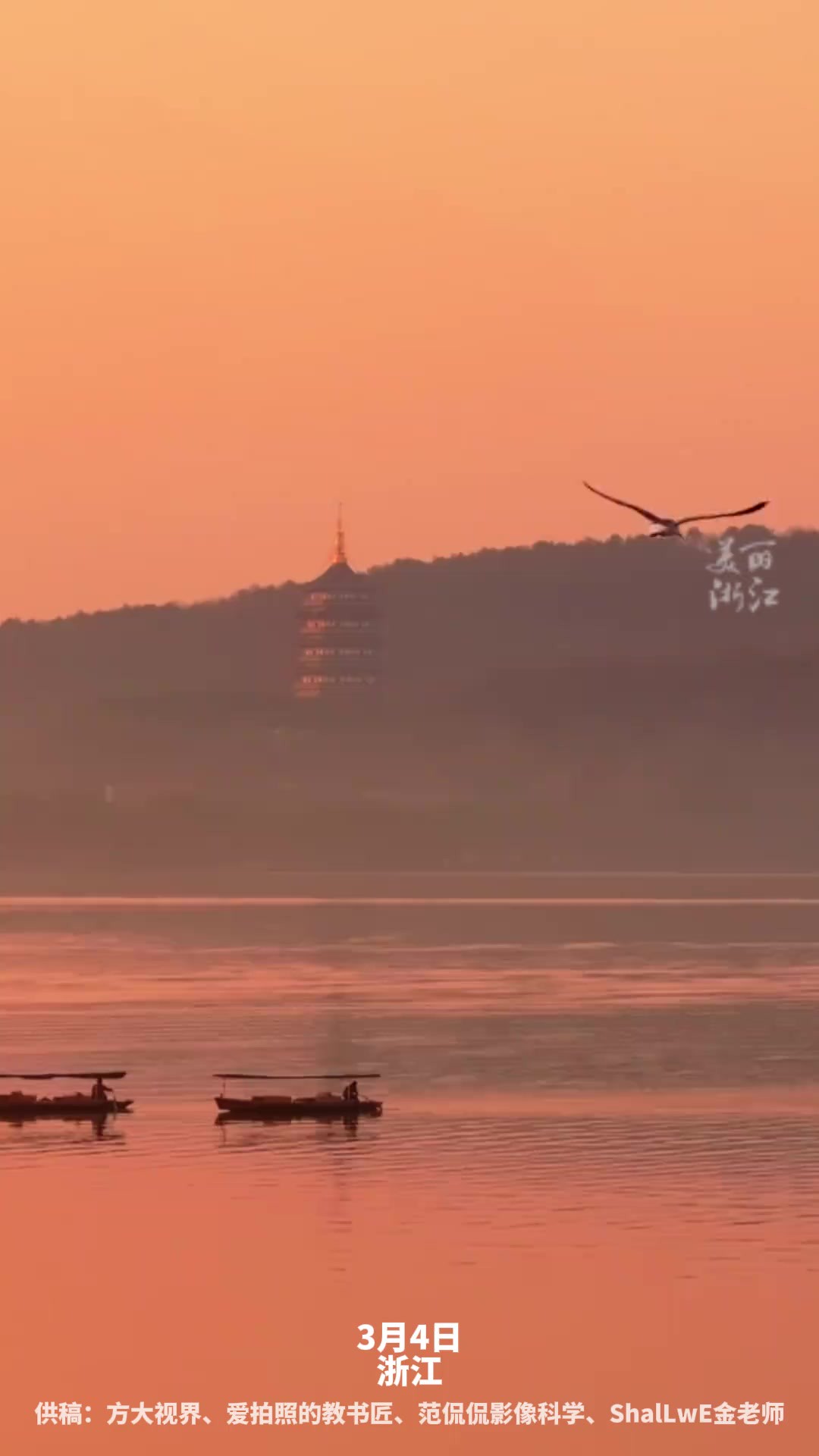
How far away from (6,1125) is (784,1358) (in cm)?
3790

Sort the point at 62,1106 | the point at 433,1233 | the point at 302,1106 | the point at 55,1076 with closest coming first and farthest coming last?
the point at 433,1233 → the point at 62,1106 → the point at 302,1106 → the point at 55,1076

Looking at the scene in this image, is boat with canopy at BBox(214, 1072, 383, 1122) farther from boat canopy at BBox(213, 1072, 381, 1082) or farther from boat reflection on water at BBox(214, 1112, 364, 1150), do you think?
boat canopy at BBox(213, 1072, 381, 1082)

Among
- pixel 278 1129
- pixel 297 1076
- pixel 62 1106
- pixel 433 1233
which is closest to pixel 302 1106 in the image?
pixel 278 1129

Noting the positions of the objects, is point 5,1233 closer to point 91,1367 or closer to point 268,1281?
point 268,1281

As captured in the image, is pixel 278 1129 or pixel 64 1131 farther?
pixel 278 1129

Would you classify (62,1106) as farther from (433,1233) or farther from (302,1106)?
(433,1233)

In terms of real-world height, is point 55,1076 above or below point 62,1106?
above

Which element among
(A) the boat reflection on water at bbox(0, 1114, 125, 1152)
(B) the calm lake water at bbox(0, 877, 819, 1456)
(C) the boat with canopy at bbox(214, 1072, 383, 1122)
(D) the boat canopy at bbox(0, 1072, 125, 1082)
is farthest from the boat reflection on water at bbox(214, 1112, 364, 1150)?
(D) the boat canopy at bbox(0, 1072, 125, 1082)

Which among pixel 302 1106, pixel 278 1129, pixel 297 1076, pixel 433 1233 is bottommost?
pixel 433 1233

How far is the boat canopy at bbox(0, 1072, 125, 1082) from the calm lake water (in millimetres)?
1465

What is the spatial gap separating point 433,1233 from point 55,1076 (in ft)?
88.4

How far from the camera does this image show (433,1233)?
192ft

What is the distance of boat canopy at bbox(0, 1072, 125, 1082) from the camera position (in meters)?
81.2

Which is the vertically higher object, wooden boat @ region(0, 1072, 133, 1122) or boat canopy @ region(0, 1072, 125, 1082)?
boat canopy @ region(0, 1072, 125, 1082)
